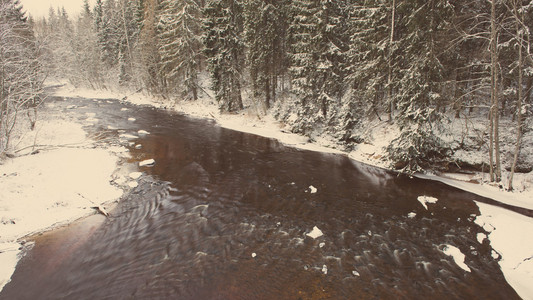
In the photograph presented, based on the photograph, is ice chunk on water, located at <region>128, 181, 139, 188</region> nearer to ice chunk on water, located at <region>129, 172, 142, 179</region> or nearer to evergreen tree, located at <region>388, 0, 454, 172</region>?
ice chunk on water, located at <region>129, 172, 142, 179</region>

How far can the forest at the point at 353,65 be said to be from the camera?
1392 cm

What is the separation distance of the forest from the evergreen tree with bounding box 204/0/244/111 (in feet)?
0.42

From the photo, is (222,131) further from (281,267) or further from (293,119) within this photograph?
(281,267)

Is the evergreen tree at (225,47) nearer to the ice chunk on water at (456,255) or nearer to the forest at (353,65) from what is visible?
the forest at (353,65)

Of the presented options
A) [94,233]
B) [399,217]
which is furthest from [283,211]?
[94,233]

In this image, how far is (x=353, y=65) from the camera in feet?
71.1

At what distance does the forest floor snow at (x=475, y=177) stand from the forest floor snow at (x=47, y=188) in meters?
13.9

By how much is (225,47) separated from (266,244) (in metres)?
25.5

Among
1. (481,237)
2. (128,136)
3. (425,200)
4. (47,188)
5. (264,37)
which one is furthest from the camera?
(264,37)

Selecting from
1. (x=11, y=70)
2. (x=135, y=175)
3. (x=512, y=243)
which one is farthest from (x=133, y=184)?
(x=512, y=243)

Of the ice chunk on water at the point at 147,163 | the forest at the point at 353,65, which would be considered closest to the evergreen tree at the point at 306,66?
the forest at the point at 353,65

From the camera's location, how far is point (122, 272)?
26.7ft

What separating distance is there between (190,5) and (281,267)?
1348 inches

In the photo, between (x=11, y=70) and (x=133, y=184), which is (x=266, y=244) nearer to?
(x=133, y=184)
